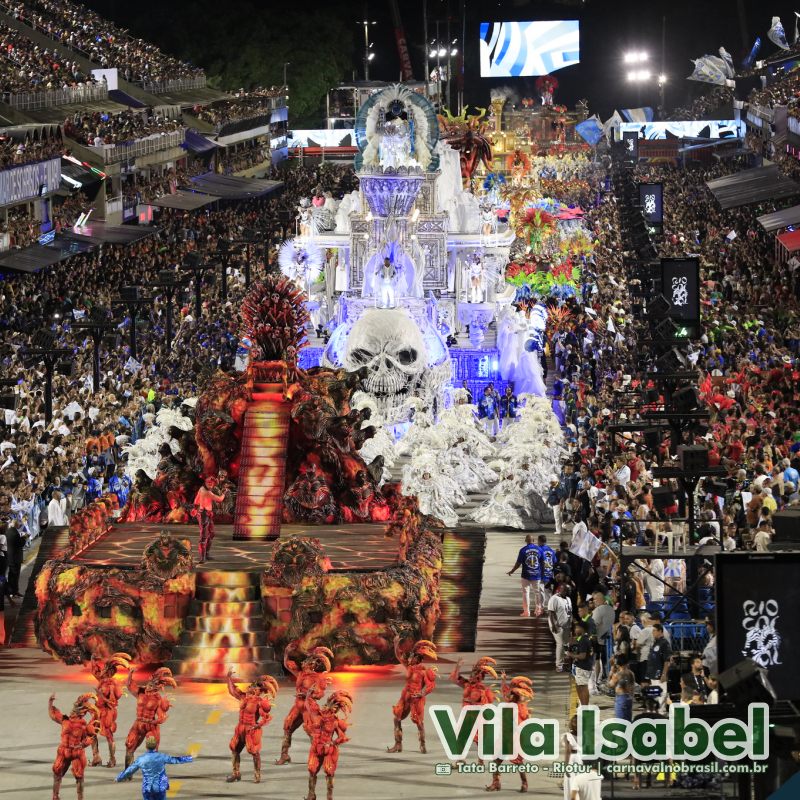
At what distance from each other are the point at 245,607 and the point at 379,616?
4.71 ft

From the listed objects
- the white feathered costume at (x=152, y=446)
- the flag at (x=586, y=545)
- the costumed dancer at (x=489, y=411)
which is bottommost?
the flag at (x=586, y=545)

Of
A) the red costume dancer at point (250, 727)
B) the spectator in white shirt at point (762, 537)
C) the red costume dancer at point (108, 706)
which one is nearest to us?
the red costume dancer at point (250, 727)

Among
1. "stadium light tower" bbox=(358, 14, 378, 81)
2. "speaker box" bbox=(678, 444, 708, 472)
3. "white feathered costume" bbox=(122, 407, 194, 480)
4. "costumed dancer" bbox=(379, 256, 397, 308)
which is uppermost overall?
"stadium light tower" bbox=(358, 14, 378, 81)

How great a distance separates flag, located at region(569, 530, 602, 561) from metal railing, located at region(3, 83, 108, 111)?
37900 millimetres

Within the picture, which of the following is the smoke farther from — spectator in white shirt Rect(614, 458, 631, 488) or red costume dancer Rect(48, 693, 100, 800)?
red costume dancer Rect(48, 693, 100, 800)

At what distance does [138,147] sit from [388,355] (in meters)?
35.2

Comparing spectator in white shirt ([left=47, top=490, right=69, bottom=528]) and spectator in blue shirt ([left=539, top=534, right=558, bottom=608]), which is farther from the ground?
spectator in white shirt ([left=47, top=490, right=69, bottom=528])

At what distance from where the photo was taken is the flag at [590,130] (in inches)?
3861

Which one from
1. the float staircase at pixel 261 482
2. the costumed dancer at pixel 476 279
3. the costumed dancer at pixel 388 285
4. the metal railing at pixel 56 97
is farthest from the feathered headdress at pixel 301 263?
the float staircase at pixel 261 482

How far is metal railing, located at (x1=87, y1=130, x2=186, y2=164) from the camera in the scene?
63.4m

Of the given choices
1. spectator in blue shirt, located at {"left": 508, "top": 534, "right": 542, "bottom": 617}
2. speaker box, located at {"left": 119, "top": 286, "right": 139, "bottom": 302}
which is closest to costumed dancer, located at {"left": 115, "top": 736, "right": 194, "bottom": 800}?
spectator in blue shirt, located at {"left": 508, "top": 534, "right": 542, "bottom": 617}

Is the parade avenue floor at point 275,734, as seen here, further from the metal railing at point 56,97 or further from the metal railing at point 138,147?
the metal railing at point 138,147

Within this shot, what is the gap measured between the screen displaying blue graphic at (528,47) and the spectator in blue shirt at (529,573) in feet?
291

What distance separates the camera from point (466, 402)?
3541cm
